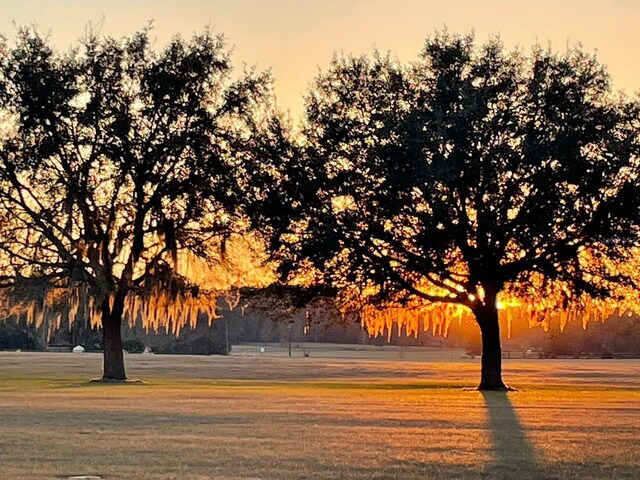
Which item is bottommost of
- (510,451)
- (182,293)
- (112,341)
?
(510,451)

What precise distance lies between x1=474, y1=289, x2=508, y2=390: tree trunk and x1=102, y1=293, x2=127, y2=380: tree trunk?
12.7 meters

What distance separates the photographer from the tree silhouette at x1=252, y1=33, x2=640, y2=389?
32781 millimetres

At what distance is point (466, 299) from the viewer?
36.8 m

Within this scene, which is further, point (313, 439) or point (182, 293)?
point (182, 293)

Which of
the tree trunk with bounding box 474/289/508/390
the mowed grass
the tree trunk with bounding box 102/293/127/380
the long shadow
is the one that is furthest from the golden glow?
the long shadow

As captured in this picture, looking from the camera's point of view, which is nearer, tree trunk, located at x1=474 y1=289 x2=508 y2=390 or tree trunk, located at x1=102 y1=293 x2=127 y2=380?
tree trunk, located at x1=474 y1=289 x2=508 y2=390

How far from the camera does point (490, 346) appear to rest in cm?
3709

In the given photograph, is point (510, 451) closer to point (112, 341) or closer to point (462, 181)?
point (462, 181)

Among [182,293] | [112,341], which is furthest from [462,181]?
[112,341]

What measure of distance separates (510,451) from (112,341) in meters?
27.8

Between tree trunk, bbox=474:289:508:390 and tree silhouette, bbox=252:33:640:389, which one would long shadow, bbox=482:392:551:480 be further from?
tree trunk, bbox=474:289:508:390

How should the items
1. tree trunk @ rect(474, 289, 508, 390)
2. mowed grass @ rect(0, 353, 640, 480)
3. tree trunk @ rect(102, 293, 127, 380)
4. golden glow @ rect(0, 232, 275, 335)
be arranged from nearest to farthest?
mowed grass @ rect(0, 353, 640, 480) < tree trunk @ rect(474, 289, 508, 390) < golden glow @ rect(0, 232, 275, 335) < tree trunk @ rect(102, 293, 127, 380)

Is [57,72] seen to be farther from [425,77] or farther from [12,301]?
[425,77]

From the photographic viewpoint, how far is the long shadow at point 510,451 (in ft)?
40.4
